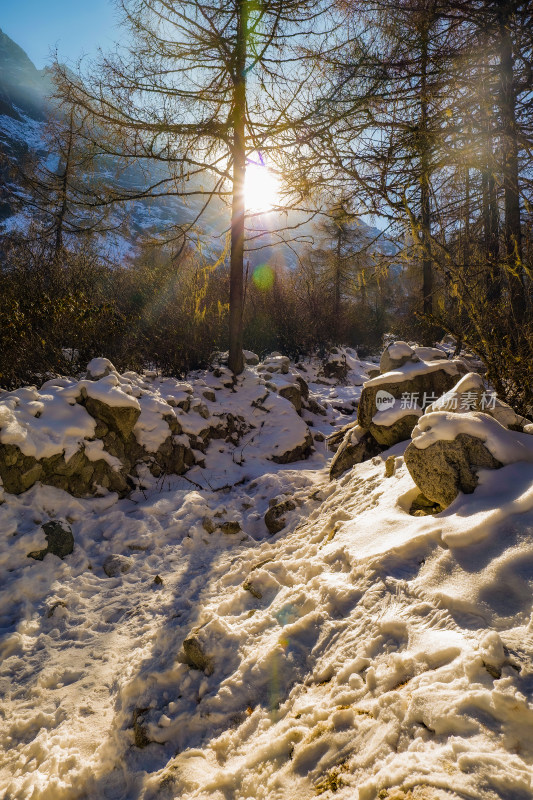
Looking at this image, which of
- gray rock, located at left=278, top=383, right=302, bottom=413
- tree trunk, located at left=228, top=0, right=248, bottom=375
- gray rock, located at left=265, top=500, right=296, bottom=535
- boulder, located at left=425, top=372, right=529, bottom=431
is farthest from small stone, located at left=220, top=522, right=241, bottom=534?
tree trunk, located at left=228, top=0, right=248, bottom=375

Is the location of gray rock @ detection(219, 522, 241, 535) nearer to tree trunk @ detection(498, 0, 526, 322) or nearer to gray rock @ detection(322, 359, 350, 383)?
tree trunk @ detection(498, 0, 526, 322)

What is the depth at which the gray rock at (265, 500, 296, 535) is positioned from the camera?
3.67m

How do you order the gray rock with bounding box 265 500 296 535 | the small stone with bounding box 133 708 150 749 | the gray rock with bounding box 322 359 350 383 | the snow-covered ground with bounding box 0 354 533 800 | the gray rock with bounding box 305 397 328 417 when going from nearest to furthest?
1. the snow-covered ground with bounding box 0 354 533 800
2. the small stone with bounding box 133 708 150 749
3. the gray rock with bounding box 265 500 296 535
4. the gray rock with bounding box 305 397 328 417
5. the gray rock with bounding box 322 359 350 383

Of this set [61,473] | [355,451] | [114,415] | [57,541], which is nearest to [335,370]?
[355,451]

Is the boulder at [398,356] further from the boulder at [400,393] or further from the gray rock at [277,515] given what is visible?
the gray rock at [277,515]

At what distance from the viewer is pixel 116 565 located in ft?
10.3

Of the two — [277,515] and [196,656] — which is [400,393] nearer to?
[277,515]

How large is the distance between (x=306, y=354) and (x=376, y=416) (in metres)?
9.26

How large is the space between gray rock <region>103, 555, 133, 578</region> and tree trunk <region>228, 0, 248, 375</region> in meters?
4.37

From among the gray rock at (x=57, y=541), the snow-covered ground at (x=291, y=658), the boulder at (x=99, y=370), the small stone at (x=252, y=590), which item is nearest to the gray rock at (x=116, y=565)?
the snow-covered ground at (x=291, y=658)

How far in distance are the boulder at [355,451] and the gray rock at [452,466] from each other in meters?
1.80

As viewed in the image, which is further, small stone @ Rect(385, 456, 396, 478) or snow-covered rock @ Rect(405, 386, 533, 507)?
small stone @ Rect(385, 456, 396, 478)

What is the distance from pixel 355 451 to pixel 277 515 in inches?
45.9

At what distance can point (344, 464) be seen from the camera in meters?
4.38
